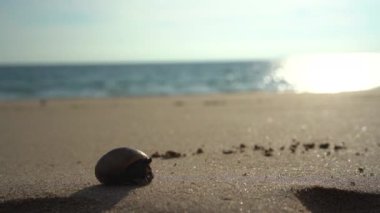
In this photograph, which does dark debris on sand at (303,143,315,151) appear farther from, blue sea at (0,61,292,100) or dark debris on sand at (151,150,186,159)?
blue sea at (0,61,292,100)

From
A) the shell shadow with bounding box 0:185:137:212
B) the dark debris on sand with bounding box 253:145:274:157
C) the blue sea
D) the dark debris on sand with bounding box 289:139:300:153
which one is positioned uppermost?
the blue sea

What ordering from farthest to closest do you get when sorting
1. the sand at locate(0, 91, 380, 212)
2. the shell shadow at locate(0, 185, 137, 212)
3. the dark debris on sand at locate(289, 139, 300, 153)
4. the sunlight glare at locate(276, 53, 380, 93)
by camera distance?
the sunlight glare at locate(276, 53, 380, 93) → the dark debris on sand at locate(289, 139, 300, 153) → the sand at locate(0, 91, 380, 212) → the shell shadow at locate(0, 185, 137, 212)

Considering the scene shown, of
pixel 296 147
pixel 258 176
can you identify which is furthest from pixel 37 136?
pixel 258 176

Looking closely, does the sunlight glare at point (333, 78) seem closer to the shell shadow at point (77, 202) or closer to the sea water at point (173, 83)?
the sea water at point (173, 83)

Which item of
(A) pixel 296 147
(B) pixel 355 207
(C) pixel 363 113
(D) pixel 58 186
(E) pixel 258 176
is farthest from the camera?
(C) pixel 363 113

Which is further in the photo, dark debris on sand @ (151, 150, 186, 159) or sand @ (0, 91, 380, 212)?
dark debris on sand @ (151, 150, 186, 159)

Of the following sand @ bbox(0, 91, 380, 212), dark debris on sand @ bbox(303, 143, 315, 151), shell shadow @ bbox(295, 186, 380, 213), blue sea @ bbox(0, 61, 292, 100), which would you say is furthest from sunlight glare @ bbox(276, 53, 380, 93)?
shell shadow @ bbox(295, 186, 380, 213)

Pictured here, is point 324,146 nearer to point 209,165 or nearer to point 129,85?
point 209,165

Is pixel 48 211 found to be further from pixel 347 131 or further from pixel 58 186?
pixel 347 131
